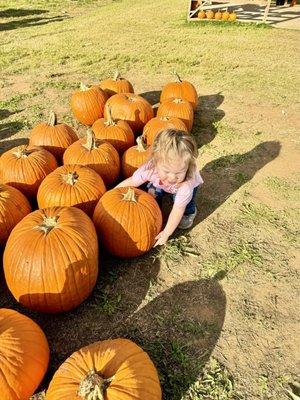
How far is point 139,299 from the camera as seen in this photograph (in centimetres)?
332

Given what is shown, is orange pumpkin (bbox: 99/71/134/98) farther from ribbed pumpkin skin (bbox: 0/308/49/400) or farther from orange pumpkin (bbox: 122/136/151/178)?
ribbed pumpkin skin (bbox: 0/308/49/400)

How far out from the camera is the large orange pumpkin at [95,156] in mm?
4137

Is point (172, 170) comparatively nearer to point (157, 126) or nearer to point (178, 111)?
point (157, 126)

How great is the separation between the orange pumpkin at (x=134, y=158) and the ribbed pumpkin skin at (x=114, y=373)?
2.39 meters

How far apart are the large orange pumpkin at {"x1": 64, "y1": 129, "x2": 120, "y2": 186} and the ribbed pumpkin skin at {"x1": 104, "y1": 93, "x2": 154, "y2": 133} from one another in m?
1.18

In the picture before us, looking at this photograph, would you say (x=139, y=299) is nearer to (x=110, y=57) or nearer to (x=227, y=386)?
(x=227, y=386)

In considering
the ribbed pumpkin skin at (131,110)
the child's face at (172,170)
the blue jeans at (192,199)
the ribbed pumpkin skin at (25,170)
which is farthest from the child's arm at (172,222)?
the ribbed pumpkin skin at (131,110)

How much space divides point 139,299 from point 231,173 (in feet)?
8.33

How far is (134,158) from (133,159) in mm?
17

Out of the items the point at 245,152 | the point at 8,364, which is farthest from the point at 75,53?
the point at 8,364

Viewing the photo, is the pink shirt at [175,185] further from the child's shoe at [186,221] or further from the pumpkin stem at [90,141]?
the pumpkin stem at [90,141]

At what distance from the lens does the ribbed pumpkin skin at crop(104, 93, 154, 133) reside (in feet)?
17.6

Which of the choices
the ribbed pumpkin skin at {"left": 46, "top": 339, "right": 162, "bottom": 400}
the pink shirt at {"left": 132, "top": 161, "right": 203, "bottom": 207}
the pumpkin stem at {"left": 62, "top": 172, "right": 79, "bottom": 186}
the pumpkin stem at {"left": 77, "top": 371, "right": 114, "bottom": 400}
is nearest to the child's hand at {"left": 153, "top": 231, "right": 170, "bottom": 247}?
the pink shirt at {"left": 132, "top": 161, "right": 203, "bottom": 207}

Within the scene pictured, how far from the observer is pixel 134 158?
4.38 metres
